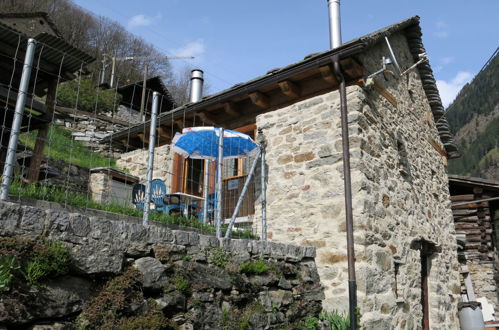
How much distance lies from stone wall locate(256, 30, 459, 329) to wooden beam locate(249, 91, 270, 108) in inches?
8.0

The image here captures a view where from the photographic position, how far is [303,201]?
6586 mm

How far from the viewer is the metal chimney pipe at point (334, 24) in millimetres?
8656

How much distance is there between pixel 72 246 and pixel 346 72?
16.2 feet

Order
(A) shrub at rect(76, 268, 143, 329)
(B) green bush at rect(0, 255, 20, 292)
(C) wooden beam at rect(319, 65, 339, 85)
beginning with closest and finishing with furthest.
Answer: (B) green bush at rect(0, 255, 20, 292) < (A) shrub at rect(76, 268, 143, 329) < (C) wooden beam at rect(319, 65, 339, 85)

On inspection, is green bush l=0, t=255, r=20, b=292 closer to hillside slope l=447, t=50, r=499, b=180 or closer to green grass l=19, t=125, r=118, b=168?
green grass l=19, t=125, r=118, b=168

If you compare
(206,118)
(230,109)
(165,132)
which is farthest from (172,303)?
(165,132)

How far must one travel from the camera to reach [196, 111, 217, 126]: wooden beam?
8.28 meters

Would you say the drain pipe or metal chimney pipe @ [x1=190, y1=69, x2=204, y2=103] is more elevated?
metal chimney pipe @ [x1=190, y1=69, x2=204, y2=103]

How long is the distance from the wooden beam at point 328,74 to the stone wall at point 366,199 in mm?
244

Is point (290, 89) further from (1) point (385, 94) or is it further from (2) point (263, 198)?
(2) point (263, 198)

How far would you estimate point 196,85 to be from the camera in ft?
36.1

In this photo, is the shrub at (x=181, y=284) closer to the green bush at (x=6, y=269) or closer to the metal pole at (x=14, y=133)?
the green bush at (x=6, y=269)

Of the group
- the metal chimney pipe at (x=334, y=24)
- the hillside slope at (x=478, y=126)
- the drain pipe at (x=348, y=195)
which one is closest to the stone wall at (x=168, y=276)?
the drain pipe at (x=348, y=195)

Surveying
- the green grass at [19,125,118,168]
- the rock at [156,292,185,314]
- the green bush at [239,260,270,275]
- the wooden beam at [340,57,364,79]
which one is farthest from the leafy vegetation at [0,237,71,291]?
the green grass at [19,125,118,168]
